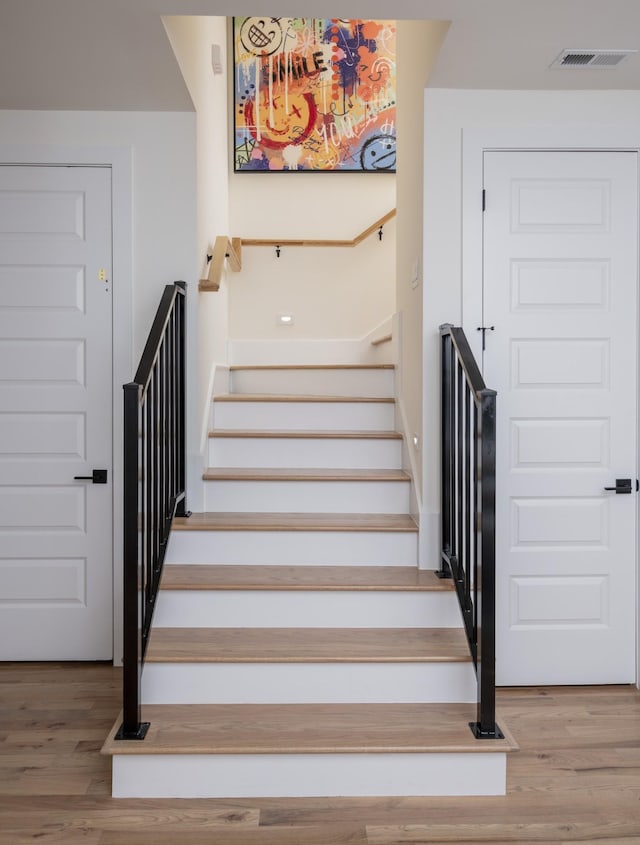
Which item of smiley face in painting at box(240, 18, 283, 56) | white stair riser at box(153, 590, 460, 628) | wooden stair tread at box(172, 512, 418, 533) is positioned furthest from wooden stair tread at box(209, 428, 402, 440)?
smiley face in painting at box(240, 18, 283, 56)

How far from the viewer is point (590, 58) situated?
2.65 metres

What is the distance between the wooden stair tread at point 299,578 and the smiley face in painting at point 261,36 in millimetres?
4099

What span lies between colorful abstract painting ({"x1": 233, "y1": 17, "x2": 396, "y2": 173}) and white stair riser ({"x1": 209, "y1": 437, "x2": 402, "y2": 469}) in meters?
2.65

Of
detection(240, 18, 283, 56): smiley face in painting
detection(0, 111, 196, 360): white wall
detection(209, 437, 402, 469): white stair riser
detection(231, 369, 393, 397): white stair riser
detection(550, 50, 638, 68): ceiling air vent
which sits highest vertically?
detection(240, 18, 283, 56): smiley face in painting

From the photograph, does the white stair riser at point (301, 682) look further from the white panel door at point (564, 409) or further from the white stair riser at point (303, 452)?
the white stair riser at point (303, 452)

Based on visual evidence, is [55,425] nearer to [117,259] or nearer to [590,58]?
[117,259]

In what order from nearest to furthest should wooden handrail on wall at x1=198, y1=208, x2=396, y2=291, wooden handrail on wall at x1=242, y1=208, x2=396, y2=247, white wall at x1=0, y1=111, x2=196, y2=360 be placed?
1. white wall at x1=0, y1=111, x2=196, y2=360
2. wooden handrail on wall at x1=198, y1=208, x2=396, y2=291
3. wooden handrail on wall at x1=242, y1=208, x2=396, y2=247

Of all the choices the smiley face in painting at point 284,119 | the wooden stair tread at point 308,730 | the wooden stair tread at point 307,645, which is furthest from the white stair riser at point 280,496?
the smiley face in painting at point 284,119

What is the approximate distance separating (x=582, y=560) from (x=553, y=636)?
354 mm

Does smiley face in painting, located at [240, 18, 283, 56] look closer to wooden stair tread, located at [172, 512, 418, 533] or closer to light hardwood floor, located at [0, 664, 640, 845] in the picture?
wooden stair tread, located at [172, 512, 418, 533]

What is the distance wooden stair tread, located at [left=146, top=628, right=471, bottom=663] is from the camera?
239 cm

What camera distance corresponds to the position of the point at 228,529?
115 inches

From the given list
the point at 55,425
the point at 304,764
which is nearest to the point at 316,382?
the point at 55,425

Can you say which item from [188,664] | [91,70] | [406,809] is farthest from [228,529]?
[91,70]
